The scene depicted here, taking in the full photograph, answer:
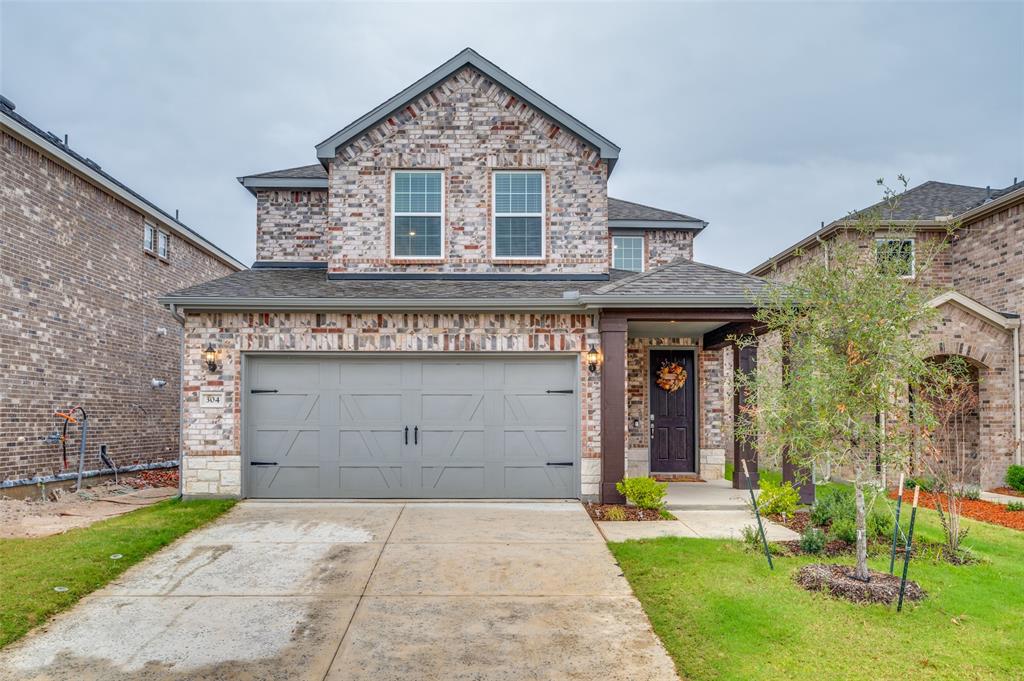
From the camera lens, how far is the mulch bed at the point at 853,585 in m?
5.11

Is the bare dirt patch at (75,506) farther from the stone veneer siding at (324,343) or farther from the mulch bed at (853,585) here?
the mulch bed at (853,585)

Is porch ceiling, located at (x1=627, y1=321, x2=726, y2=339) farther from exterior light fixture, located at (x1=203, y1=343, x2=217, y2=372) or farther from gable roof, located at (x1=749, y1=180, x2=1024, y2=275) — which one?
exterior light fixture, located at (x1=203, y1=343, x2=217, y2=372)

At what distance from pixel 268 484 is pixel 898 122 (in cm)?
5617

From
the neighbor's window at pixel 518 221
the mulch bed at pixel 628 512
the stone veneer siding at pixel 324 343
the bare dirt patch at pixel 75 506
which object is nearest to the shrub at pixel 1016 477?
the mulch bed at pixel 628 512

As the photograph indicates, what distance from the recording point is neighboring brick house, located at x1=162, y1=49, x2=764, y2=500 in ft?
30.8

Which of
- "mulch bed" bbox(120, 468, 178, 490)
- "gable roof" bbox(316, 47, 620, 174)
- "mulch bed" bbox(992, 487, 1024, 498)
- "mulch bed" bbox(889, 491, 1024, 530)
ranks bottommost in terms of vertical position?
"mulch bed" bbox(992, 487, 1024, 498)

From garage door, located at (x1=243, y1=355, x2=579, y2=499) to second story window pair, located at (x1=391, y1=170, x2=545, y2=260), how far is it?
229 centimetres

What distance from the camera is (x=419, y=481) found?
380 inches

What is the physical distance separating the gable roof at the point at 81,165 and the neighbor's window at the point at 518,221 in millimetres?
7584

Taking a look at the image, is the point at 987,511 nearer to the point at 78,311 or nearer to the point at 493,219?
the point at 493,219

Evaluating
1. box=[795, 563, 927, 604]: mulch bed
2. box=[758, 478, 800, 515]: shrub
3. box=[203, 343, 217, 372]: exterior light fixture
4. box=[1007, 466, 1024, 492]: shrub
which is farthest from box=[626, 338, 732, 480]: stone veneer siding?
box=[203, 343, 217, 372]: exterior light fixture

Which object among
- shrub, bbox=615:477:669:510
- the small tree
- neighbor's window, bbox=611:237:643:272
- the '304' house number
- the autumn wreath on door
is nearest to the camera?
the small tree

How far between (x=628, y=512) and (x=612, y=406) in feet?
5.18

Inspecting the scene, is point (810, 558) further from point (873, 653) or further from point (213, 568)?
point (213, 568)
